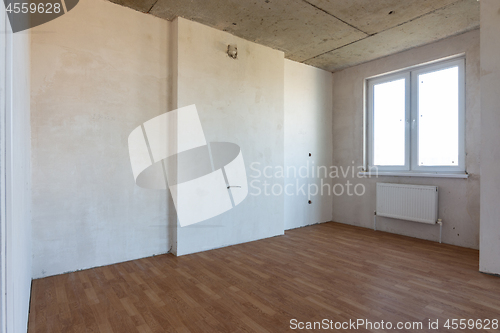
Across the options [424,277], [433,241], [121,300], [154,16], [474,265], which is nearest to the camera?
[121,300]

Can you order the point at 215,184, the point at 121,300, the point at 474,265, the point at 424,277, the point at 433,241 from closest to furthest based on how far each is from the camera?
the point at 121,300
the point at 424,277
the point at 474,265
the point at 215,184
the point at 433,241

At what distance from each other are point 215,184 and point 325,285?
6.45ft

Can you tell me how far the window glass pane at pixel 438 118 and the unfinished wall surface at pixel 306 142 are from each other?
5.61ft

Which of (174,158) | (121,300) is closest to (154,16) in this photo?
(174,158)

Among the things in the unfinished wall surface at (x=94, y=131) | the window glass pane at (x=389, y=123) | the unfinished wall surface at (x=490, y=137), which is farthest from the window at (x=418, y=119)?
the unfinished wall surface at (x=94, y=131)

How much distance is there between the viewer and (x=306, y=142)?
540 centimetres

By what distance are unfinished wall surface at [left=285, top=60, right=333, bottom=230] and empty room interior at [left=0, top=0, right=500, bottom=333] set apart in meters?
0.05

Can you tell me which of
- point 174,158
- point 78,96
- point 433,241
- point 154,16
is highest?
point 154,16

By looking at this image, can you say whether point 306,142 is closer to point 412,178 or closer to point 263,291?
point 412,178

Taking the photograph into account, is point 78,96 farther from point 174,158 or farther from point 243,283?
point 243,283

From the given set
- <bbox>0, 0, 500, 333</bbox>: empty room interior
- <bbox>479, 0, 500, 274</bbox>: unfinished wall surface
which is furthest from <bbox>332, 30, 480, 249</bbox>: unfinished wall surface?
<bbox>479, 0, 500, 274</bbox>: unfinished wall surface

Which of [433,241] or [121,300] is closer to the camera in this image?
[121,300]

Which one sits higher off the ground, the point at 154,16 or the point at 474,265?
the point at 154,16

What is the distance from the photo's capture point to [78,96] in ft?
9.92
